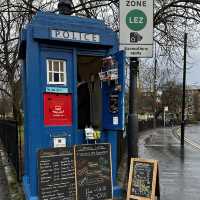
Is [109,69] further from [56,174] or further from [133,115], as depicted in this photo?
[56,174]

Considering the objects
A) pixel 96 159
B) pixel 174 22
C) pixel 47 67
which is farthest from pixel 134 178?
pixel 174 22

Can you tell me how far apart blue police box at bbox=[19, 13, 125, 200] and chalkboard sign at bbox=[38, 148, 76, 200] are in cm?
49

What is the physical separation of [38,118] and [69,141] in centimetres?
66

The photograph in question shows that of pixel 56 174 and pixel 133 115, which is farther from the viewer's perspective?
pixel 133 115

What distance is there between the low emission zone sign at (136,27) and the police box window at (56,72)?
1.09 metres

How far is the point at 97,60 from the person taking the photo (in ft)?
27.6

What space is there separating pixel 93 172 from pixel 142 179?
2.46 feet

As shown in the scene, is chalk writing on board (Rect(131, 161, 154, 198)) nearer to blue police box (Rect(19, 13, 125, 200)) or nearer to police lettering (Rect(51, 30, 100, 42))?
blue police box (Rect(19, 13, 125, 200))

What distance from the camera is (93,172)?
7.07 meters

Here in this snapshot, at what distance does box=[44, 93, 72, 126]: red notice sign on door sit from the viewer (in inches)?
291

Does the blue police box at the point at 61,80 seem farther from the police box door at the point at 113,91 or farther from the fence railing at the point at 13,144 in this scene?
the fence railing at the point at 13,144

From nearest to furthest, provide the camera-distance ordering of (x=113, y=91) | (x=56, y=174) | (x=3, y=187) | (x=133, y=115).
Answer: (x=56, y=174) → (x=133, y=115) → (x=113, y=91) → (x=3, y=187)

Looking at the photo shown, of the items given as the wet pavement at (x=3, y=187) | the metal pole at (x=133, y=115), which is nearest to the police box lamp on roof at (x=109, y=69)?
the metal pole at (x=133, y=115)

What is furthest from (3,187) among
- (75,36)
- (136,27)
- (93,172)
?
(136,27)
